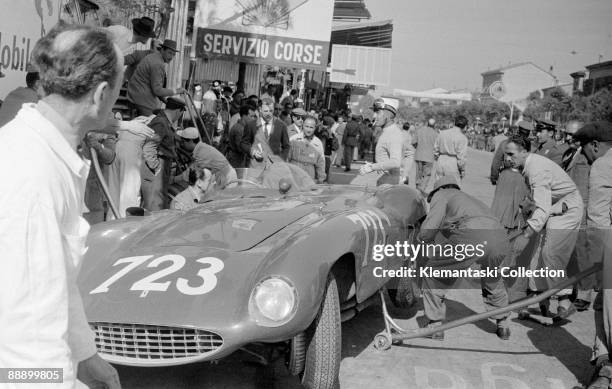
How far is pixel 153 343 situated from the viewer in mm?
3598

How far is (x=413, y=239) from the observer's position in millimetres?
6031

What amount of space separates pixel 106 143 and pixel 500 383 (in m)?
4.22

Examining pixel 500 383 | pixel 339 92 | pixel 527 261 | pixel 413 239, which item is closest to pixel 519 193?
pixel 527 261

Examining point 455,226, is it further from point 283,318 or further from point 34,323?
point 34,323

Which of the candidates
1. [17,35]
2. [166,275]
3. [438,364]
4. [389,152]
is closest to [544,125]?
[389,152]

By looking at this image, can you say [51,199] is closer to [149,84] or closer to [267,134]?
[149,84]

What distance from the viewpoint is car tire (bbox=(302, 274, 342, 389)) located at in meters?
3.88

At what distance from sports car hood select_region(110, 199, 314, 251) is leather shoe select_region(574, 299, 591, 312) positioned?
10.9 ft

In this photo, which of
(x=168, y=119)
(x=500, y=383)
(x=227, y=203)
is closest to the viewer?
(x=500, y=383)

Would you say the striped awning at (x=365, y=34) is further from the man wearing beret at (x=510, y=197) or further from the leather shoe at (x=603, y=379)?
the leather shoe at (x=603, y=379)

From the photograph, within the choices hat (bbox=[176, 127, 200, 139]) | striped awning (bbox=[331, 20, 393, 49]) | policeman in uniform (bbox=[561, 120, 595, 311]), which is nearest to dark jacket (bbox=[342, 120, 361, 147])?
striped awning (bbox=[331, 20, 393, 49])

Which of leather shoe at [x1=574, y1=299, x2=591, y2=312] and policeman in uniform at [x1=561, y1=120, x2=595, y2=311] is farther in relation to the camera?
leather shoe at [x1=574, y1=299, x2=591, y2=312]

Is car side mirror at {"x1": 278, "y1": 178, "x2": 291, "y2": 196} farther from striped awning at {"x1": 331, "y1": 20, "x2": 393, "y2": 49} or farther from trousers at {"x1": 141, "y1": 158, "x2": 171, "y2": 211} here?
striped awning at {"x1": 331, "y1": 20, "x2": 393, "y2": 49}

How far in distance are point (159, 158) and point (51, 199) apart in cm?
597
